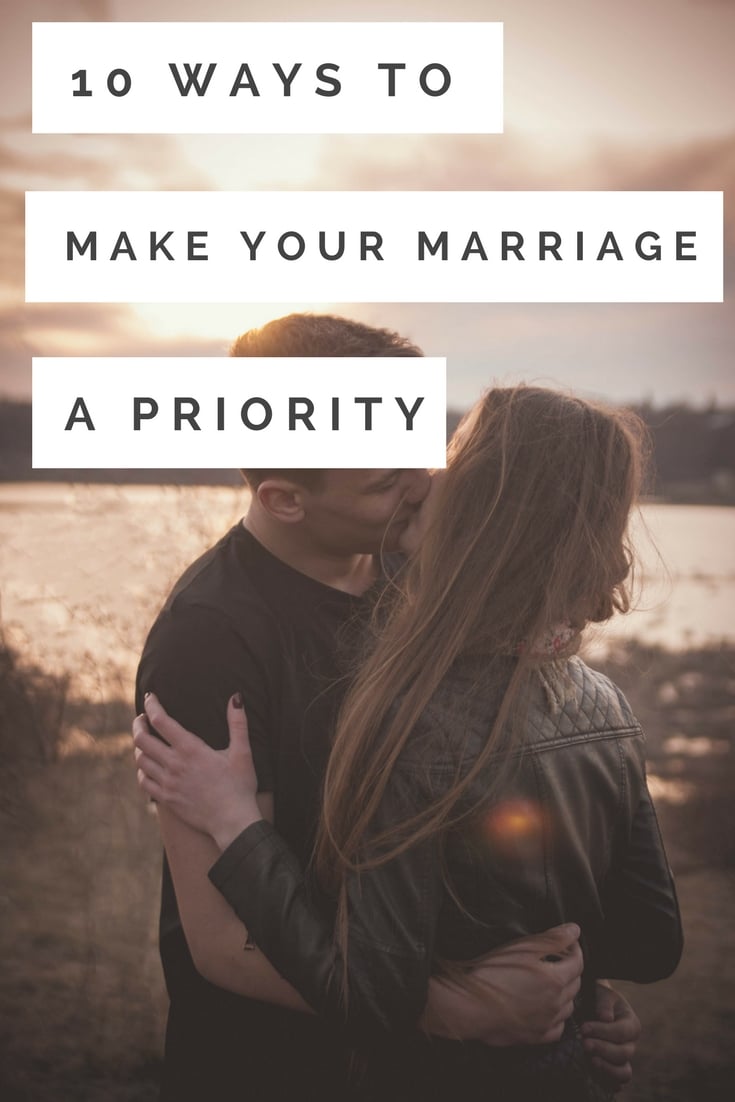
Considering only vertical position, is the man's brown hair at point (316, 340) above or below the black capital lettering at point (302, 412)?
above

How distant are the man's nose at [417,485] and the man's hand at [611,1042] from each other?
3.27ft

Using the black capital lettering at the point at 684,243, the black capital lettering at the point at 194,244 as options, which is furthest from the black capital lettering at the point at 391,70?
the black capital lettering at the point at 684,243

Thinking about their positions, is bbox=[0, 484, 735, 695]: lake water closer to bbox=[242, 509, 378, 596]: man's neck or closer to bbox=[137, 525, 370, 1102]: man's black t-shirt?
bbox=[242, 509, 378, 596]: man's neck

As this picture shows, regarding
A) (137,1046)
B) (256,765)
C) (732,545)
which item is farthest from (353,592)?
(732,545)

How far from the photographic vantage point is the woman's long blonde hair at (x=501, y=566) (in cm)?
131

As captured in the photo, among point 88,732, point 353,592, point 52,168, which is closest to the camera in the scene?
point 353,592

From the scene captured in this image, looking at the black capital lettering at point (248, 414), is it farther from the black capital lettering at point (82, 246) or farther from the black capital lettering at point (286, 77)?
the black capital lettering at point (286, 77)

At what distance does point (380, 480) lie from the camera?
1905 mm

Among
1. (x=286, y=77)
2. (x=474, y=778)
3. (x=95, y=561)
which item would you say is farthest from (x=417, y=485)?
(x=95, y=561)

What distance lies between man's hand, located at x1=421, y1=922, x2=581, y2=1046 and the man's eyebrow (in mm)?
910

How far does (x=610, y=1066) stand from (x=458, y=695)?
723 mm

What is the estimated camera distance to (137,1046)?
3.15m

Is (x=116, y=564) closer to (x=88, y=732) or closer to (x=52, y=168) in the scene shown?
(x=88, y=732)

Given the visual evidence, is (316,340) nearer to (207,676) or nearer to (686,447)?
(207,676)
